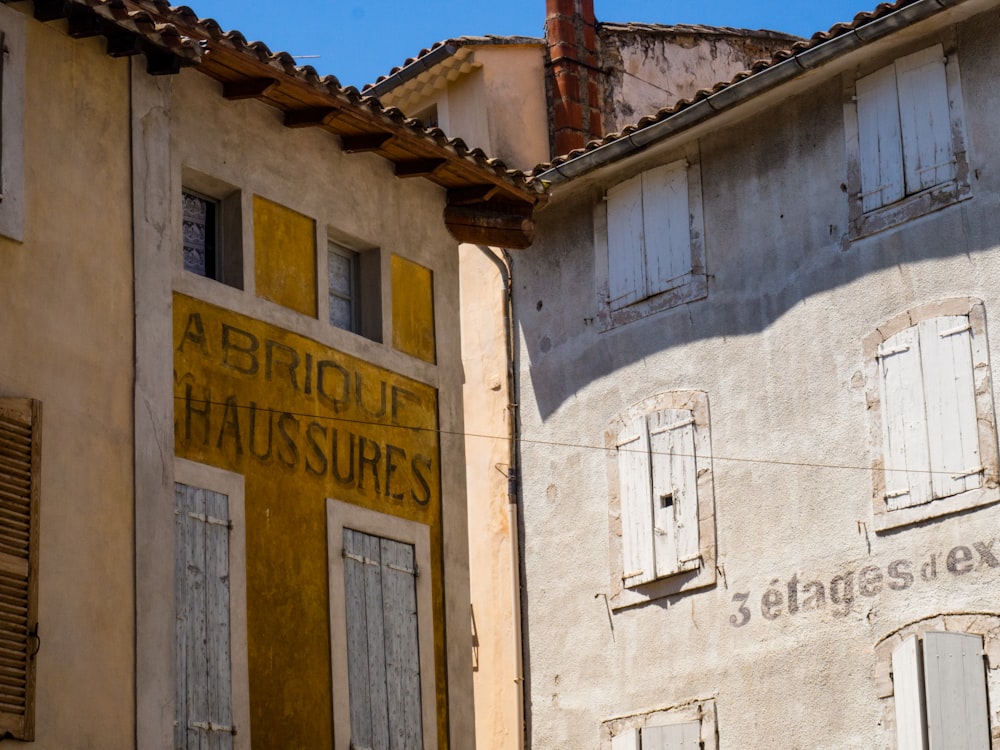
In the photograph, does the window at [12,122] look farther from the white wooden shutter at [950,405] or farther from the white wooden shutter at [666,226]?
the white wooden shutter at [666,226]

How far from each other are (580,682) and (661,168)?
5034mm

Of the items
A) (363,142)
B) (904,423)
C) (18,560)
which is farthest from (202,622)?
(904,423)

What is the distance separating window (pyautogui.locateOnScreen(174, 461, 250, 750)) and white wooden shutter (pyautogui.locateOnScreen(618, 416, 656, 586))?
6095mm

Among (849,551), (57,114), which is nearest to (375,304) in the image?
(57,114)

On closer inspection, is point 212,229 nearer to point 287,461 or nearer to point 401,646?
point 287,461

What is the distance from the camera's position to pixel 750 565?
1828cm

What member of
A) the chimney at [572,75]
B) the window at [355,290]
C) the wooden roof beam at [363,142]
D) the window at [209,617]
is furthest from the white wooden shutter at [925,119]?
the window at [209,617]

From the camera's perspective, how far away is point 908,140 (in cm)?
1784

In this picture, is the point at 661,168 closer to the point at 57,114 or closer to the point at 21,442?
the point at 57,114

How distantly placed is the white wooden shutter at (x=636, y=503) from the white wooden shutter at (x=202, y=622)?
6250 mm

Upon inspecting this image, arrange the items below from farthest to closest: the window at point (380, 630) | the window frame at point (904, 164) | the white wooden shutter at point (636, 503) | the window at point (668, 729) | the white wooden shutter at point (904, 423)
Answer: the white wooden shutter at point (636, 503)
the window at point (668, 729)
the window frame at point (904, 164)
the white wooden shutter at point (904, 423)
the window at point (380, 630)

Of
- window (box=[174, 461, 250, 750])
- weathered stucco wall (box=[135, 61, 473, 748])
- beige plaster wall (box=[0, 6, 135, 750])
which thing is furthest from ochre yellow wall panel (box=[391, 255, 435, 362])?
beige plaster wall (box=[0, 6, 135, 750])

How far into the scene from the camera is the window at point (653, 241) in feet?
64.5

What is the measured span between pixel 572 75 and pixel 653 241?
4117 mm
